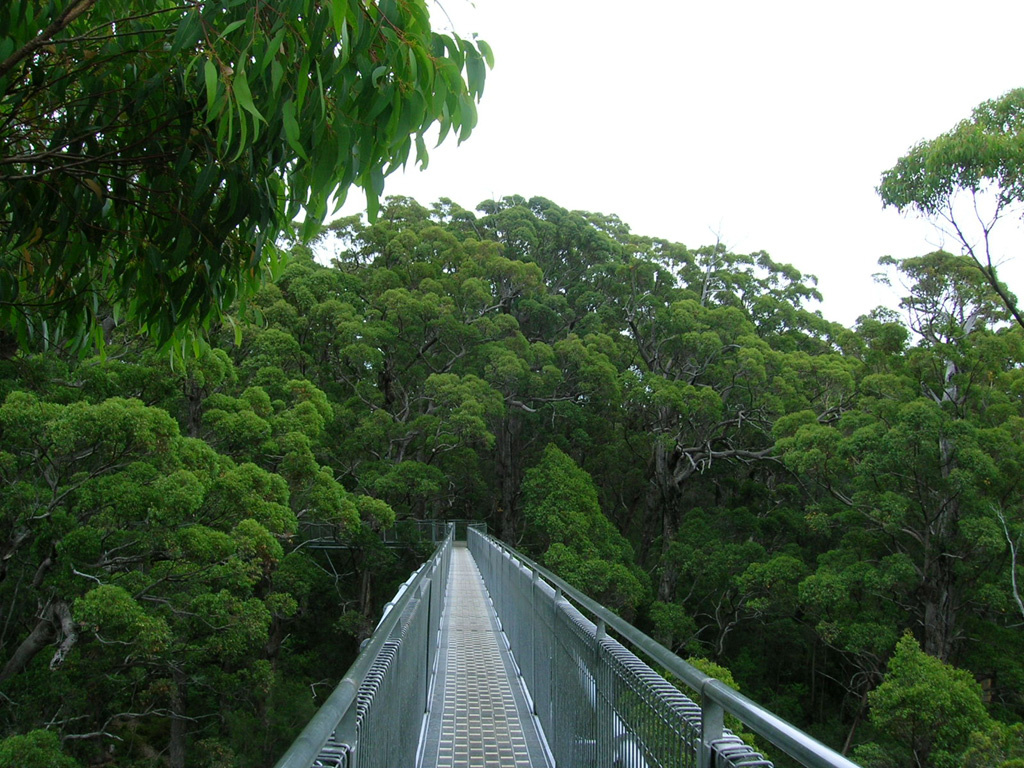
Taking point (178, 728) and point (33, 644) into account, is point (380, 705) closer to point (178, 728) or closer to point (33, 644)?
point (33, 644)

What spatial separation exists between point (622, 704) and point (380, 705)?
811mm

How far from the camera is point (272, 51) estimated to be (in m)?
1.79

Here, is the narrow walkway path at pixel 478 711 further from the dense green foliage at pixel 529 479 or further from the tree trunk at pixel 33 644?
the tree trunk at pixel 33 644

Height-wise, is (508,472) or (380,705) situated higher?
(508,472)

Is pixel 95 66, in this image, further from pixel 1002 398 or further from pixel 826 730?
pixel 826 730

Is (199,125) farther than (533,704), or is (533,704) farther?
(533,704)

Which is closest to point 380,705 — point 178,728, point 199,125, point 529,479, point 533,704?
point 199,125

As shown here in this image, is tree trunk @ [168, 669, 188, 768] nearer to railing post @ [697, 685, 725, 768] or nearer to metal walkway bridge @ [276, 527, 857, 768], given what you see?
metal walkway bridge @ [276, 527, 857, 768]

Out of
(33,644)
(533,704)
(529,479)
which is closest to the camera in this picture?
(533,704)

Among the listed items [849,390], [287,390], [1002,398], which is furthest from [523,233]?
[1002,398]

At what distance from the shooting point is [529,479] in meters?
25.5

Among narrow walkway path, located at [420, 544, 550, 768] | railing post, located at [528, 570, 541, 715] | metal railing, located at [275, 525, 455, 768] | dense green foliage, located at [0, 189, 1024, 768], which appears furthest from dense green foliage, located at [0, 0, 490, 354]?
dense green foliage, located at [0, 189, 1024, 768]

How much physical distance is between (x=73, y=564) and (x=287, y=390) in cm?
790

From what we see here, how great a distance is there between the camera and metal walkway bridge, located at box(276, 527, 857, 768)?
1751 millimetres
